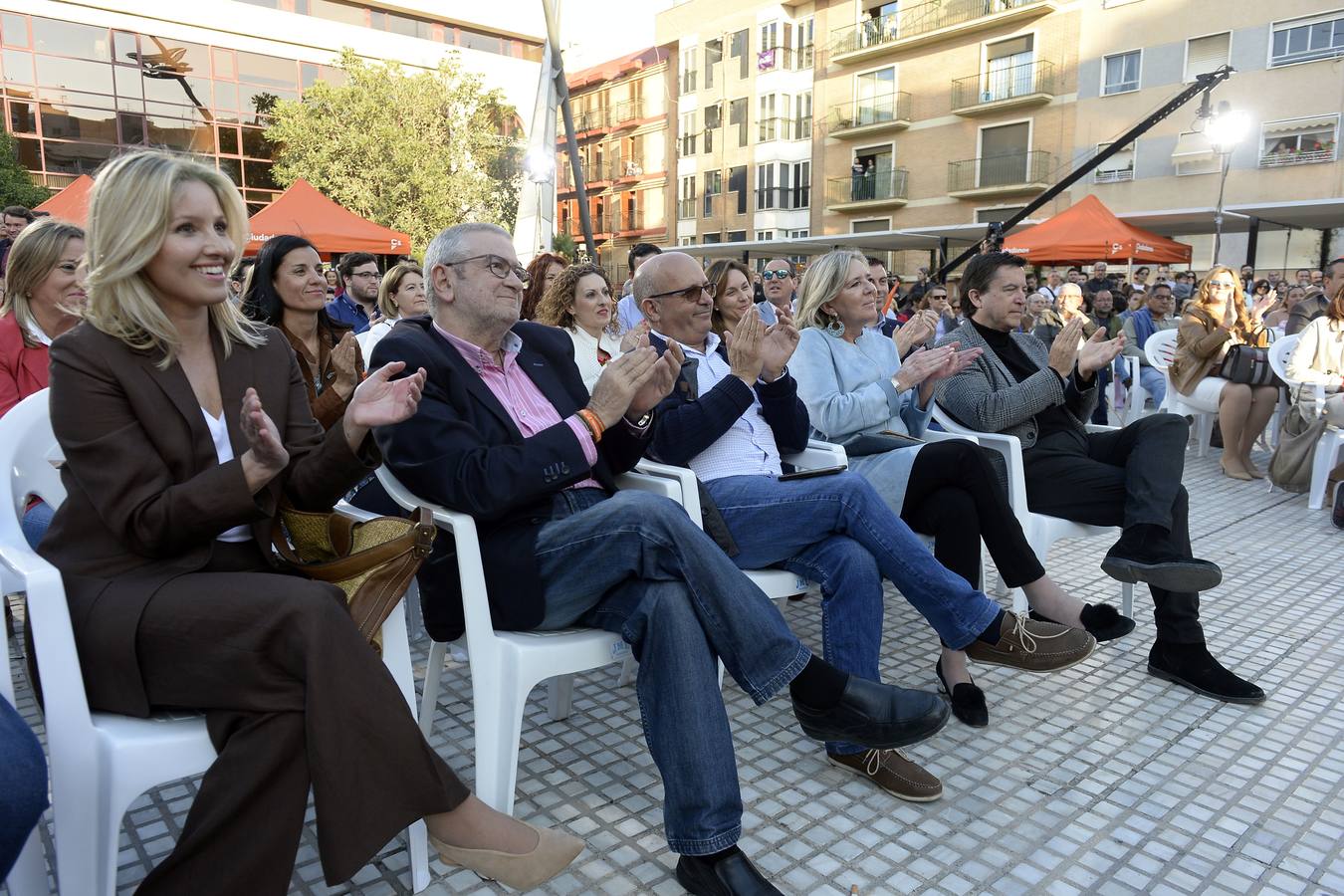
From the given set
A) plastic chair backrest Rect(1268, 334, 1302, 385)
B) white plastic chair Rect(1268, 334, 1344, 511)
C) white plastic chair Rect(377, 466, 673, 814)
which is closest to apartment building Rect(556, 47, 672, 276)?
plastic chair backrest Rect(1268, 334, 1302, 385)

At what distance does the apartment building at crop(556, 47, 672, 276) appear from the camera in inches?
1534

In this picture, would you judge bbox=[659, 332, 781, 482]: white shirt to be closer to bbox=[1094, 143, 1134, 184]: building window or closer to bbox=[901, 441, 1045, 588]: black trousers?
bbox=[901, 441, 1045, 588]: black trousers

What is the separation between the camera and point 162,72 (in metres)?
25.2

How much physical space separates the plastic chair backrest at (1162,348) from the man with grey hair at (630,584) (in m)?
6.30

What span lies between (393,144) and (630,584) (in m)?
21.4

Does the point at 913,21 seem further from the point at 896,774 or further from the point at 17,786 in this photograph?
the point at 17,786

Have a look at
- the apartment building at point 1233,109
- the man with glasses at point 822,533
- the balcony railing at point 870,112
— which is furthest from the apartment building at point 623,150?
the man with glasses at point 822,533

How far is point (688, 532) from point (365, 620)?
0.73 meters

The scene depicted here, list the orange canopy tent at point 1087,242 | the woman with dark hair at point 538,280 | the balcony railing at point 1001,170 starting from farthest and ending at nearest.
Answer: the balcony railing at point 1001,170 < the orange canopy tent at point 1087,242 < the woman with dark hair at point 538,280

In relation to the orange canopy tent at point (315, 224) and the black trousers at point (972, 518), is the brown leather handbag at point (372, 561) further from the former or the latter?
the orange canopy tent at point (315, 224)

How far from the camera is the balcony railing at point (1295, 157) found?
64.0 ft

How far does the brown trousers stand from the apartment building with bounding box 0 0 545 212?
2473cm

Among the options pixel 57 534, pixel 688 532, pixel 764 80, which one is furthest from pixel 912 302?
pixel 764 80

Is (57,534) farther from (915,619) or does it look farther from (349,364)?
(915,619)
